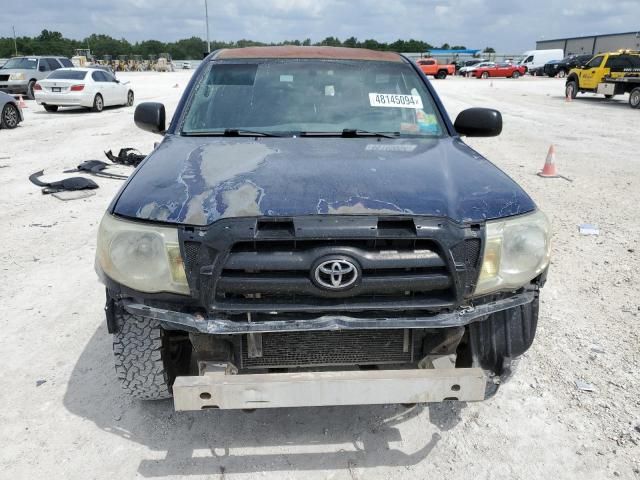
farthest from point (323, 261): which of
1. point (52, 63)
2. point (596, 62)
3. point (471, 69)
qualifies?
point (471, 69)

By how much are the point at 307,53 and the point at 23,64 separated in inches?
843

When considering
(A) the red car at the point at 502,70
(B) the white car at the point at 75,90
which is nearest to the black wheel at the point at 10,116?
(B) the white car at the point at 75,90

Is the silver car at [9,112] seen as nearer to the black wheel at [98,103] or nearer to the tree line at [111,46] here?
A: the black wheel at [98,103]

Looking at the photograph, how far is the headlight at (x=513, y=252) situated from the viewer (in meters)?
2.24

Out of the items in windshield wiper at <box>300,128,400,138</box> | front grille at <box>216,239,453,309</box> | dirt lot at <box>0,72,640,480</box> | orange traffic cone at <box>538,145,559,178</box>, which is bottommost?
dirt lot at <box>0,72,640,480</box>

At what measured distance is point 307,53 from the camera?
12.8 ft

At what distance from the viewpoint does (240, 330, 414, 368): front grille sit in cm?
237

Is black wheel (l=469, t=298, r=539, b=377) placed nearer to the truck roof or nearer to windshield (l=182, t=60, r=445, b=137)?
windshield (l=182, t=60, r=445, b=137)

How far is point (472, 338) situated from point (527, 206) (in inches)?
26.4

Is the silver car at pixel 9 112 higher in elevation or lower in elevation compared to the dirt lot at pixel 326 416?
higher

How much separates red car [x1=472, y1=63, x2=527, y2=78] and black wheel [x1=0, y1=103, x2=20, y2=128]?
45578 mm

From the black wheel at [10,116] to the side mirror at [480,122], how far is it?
13.4 meters

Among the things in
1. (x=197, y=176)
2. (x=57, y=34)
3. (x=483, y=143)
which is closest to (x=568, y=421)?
(x=197, y=176)

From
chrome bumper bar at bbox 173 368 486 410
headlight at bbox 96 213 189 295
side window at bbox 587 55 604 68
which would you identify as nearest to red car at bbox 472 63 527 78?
side window at bbox 587 55 604 68
